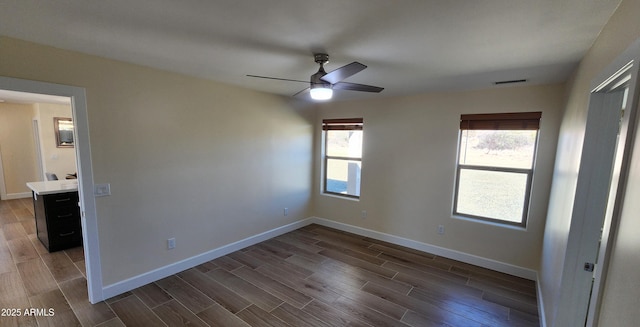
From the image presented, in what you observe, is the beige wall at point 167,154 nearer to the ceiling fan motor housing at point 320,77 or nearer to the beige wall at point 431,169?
the beige wall at point 431,169

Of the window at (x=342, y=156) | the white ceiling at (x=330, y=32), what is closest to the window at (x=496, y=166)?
the white ceiling at (x=330, y=32)

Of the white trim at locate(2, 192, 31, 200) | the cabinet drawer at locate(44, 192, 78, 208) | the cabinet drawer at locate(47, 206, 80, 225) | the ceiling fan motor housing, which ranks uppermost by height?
the ceiling fan motor housing

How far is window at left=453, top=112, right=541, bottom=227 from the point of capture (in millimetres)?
3164

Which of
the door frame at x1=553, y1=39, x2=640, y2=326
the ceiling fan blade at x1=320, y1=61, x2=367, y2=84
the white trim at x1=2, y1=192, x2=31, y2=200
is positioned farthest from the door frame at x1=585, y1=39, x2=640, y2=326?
the white trim at x1=2, y1=192, x2=31, y2=200

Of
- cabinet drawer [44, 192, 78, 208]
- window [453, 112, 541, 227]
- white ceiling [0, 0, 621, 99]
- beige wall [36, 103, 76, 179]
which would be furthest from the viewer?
beige wall [36, 103, 76, 179]

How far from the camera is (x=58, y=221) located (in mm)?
3641

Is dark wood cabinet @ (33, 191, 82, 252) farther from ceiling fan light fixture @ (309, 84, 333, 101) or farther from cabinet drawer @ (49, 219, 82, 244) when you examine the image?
ceiling fan light fixture @ (309, 84, 333, 101)

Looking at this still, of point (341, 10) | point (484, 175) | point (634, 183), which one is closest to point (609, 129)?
point (634, 183)

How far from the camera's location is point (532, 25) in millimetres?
1524

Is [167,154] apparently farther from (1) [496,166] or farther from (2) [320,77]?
(1) [496,166]

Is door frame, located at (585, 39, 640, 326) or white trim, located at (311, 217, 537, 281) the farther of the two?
white trim, located at (311, 217, 537, 281)

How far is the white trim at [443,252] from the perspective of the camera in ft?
10.5

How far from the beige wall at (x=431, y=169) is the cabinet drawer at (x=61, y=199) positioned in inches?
163

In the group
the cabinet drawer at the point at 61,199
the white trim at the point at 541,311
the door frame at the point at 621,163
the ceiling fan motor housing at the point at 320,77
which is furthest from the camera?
the cabinet drawer at the point at 61,199
